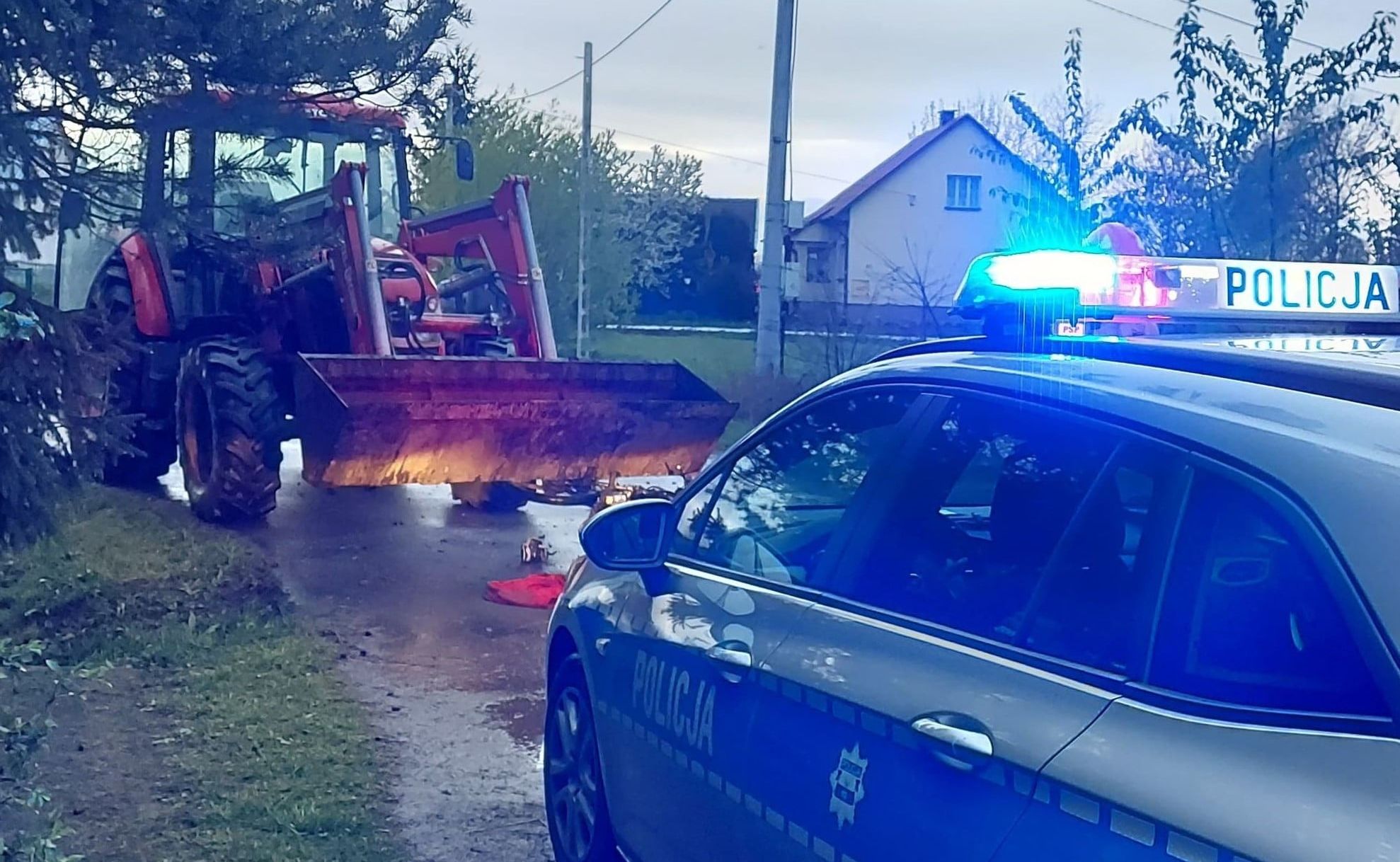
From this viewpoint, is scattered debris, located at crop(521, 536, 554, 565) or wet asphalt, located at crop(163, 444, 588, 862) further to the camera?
scattered debris, located at crop(521, 536, 554, 565)

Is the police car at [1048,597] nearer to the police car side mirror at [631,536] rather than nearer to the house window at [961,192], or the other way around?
the police car side mirror at [631,536]

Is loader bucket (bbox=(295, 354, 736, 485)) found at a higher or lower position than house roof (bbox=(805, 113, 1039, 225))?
lower

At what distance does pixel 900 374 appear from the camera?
3273 mm

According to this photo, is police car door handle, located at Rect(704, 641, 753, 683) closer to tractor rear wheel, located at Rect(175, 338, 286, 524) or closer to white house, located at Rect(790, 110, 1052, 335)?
tractor rear wheel, located at Rect(175, 338, 286, 524)

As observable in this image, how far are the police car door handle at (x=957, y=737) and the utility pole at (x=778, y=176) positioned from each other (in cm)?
1490

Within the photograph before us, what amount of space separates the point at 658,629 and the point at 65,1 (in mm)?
3058

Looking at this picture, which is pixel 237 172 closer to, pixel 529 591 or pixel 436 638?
pixel 436 638

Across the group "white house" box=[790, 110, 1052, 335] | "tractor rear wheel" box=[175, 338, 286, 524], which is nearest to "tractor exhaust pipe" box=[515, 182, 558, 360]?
"tractor rear wheel" box=[175, 338, 286, 524]

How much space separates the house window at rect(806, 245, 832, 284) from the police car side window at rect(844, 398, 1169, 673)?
4539 centimetres

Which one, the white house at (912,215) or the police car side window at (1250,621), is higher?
the white house at (912,215)

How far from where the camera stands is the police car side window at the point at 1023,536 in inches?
96.0

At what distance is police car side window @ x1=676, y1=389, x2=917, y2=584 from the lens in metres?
3.35

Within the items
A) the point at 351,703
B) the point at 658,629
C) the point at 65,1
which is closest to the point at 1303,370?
the point at 658,629

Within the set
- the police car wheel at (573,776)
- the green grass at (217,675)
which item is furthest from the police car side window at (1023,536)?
the green grass at (217,675)
